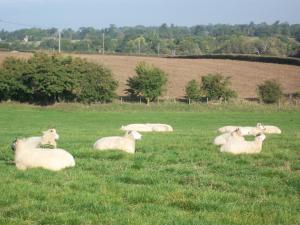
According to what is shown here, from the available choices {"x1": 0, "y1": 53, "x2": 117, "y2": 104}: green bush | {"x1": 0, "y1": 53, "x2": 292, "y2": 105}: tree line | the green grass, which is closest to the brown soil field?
{"x1": 0, "y1": 53, "x2": 292, "y2": 105}: tree line

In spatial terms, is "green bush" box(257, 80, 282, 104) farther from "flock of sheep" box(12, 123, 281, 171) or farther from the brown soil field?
"flock of sheep" box(12, 123, 281, 171)

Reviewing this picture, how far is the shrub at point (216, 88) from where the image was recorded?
75.2 meters

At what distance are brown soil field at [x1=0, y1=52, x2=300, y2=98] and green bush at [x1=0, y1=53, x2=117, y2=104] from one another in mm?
9883

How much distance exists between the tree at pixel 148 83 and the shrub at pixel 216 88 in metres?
5.83

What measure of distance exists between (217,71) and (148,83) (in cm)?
2855

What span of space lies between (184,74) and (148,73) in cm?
2448

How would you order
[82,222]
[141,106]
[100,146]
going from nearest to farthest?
[82,222], [100,146], [141,106]

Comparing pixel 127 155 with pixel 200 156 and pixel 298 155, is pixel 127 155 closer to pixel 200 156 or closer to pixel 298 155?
pixel 200 156

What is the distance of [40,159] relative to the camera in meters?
16.4

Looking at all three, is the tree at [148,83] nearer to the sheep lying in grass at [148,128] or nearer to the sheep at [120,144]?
the sheep lying in grass at [148,128]

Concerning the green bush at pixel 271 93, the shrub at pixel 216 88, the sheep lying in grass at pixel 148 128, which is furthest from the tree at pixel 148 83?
the sheep lying in grass at pixel 148 128

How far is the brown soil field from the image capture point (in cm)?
9004

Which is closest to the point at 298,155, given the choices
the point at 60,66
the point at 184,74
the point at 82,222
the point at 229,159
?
the point at 229,159

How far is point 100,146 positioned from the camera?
2136 centimetres
